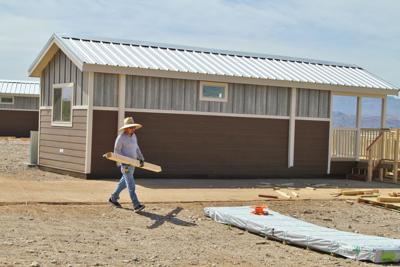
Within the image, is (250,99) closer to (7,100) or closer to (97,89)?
(97,89)

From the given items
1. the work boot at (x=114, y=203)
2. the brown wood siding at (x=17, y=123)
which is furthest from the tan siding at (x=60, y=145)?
the brown wood siding at (x=17, y=123)

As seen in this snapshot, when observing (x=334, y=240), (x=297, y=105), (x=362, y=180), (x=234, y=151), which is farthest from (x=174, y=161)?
(x=334, y=240)

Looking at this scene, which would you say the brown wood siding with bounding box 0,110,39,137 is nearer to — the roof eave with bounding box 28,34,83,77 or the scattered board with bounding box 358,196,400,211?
the roof eave with bounding box 28,34,83,77

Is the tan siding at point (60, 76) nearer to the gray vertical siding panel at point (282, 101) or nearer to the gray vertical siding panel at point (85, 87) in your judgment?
the gray vertical siding panel at point (85, 87)

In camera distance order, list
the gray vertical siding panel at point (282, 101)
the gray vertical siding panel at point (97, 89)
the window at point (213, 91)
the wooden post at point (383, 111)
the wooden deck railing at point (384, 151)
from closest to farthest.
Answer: the gray vertical siding panel at point (97, 89) < the window at point (213, 91) < the gray vertical siding panel at point (282, 101) < the wooden deck railing at point (384, 151) < the wooden post at point (383, 111)

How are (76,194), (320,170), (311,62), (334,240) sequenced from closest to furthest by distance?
(334,240) → (76,194) → (320,170) → (311,62)

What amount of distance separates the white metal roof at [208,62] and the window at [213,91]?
15.9 inches

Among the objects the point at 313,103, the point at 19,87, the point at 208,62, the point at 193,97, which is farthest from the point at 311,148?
the point at 19,87

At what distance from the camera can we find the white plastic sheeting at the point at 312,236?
8.88m

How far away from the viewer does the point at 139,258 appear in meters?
8.23

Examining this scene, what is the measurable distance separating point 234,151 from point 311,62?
5252 mm

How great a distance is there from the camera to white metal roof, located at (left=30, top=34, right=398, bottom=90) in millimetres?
16328

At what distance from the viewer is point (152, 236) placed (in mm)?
9789

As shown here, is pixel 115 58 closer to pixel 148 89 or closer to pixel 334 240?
pixel 148 89
